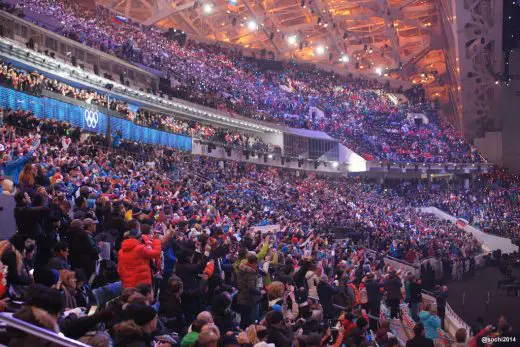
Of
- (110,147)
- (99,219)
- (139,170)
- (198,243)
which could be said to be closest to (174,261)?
(198,243)

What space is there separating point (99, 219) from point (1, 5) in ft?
66.5

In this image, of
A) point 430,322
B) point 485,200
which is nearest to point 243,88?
point 485,200

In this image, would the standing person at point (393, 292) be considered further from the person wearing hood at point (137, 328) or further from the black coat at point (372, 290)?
the person wearing hood at point (137, 328)

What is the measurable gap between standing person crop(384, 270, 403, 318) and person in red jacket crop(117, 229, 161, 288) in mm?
8133

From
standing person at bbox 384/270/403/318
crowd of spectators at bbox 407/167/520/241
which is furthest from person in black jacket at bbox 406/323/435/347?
crowd of spectators at bbox 407/167/520/241

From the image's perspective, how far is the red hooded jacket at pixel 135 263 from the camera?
21.0 ft

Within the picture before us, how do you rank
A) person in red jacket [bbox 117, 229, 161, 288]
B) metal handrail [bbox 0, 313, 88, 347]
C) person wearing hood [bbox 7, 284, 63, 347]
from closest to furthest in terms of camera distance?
metal handrail [bbox 0, 313, 88, 347] < person wearing hood [bbox 7, 284, 63, 347] < person in red jacket [bbox 117, 229, 161, 288]

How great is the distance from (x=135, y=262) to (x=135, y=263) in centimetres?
1

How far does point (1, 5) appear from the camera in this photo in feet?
82.9

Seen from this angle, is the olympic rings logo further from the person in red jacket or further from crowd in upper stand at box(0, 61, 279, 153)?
the person in red jacket

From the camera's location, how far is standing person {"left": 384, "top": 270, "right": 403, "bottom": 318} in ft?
43.8

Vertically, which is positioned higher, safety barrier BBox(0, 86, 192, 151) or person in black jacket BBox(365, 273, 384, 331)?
safety barrier BBox(0, 86, 192, 151)

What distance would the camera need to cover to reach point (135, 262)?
6414 millimetres

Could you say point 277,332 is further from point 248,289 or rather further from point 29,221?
point 29,221
